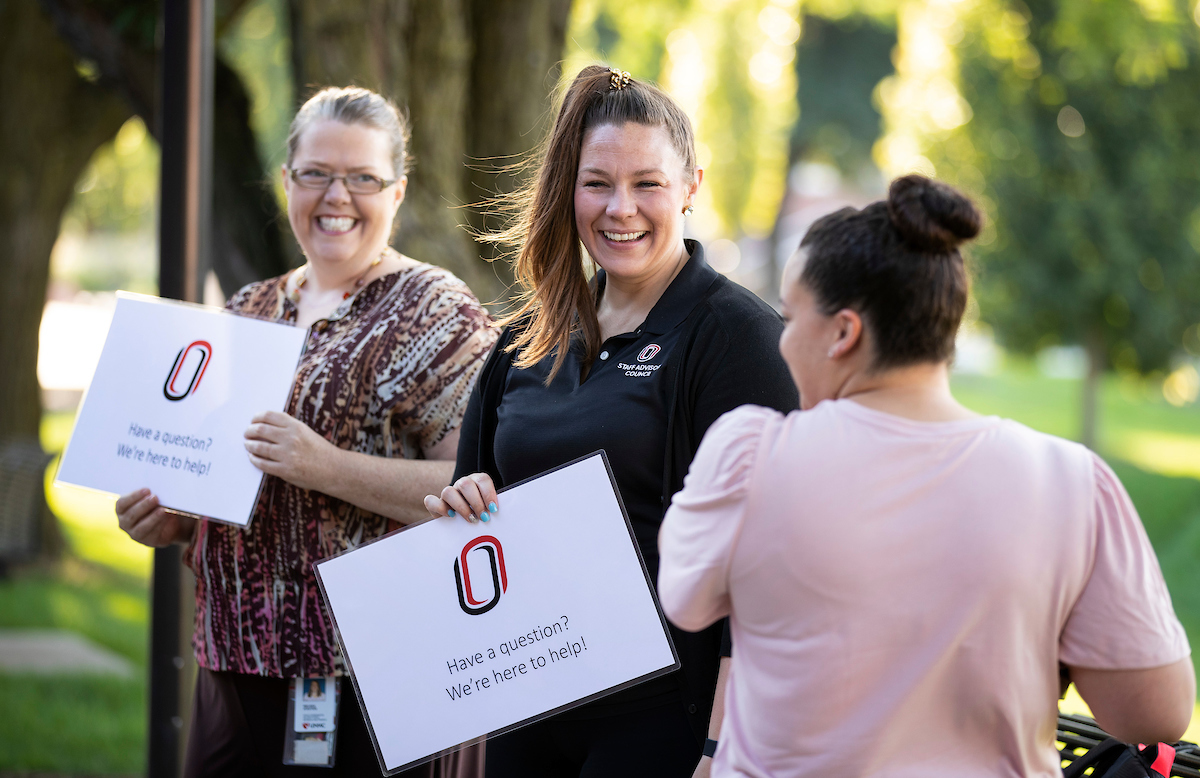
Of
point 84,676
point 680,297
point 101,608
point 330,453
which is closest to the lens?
point 680,297

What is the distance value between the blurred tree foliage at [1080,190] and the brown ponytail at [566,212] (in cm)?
1311

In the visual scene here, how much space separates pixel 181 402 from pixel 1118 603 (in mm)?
2223

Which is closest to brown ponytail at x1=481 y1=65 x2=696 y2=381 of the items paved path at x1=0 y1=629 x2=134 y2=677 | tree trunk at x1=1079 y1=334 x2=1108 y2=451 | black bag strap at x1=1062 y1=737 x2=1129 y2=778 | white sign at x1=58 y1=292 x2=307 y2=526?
white sign at x1=58 y1=292 x2=307 y2=526

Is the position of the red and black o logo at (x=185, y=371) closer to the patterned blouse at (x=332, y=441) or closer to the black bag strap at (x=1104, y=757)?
the patterned blouse at (x=332, y=441)

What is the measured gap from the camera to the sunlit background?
7152 millimetres

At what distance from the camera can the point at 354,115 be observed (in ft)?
9.04

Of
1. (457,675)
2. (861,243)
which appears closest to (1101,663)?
(861,243)

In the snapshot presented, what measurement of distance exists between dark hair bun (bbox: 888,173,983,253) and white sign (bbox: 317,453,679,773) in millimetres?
773

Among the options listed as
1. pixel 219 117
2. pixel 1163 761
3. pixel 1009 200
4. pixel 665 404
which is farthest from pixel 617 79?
pixel 1009 200

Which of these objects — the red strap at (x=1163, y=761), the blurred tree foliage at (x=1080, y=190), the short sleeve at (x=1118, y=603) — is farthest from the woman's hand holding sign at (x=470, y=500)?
the blurred tree foliage at (x=1080, y=190)

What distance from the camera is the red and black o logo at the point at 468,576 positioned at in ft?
7.06

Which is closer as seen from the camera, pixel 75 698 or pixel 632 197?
pixel 632 197

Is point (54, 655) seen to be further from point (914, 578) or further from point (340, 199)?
point (914, 578)

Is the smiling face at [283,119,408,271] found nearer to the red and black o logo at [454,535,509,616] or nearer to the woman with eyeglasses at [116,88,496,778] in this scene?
the woman with eyeglasses at [116,88,496,778]
